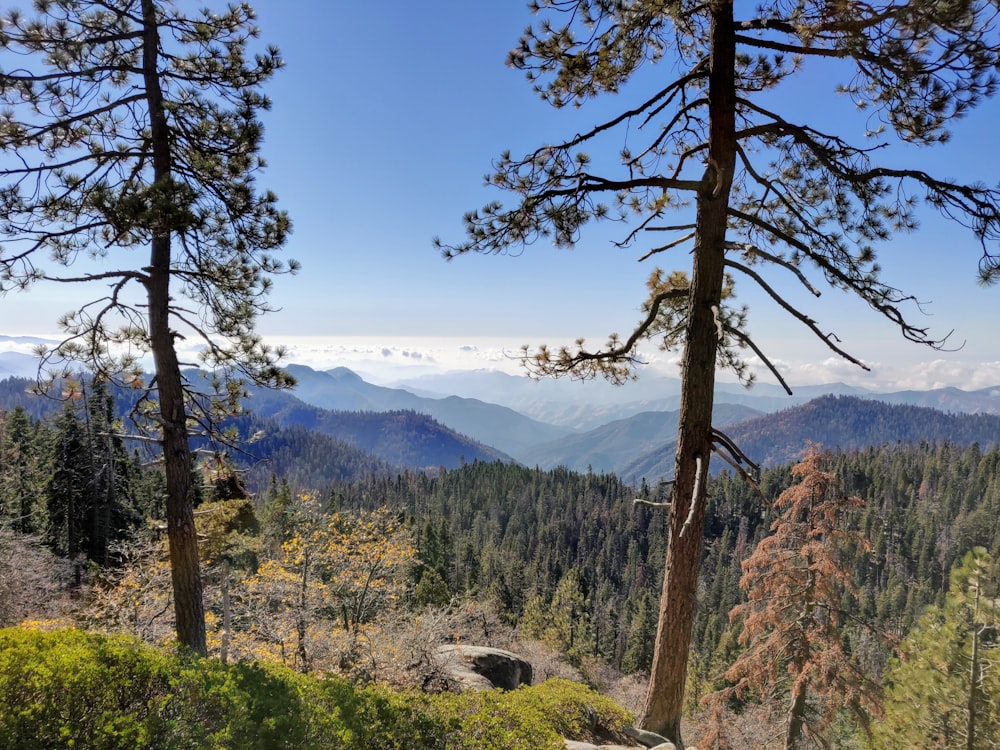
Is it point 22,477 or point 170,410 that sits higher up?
point 170,410

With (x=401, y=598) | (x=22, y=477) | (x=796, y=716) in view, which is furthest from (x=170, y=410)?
(x=22, y=477)

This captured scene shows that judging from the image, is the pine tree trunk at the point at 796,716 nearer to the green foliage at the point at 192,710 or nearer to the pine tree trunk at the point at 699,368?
the pine tree trunk at the point at 699,368

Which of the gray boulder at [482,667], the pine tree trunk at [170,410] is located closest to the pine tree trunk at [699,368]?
the pine tree trunk at [170,410]

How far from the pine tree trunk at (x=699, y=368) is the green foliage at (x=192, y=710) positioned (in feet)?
5.83

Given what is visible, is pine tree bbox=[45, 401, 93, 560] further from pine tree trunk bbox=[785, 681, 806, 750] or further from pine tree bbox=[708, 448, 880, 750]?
pine tree trunk bbox=[785, 681, 806, 750]

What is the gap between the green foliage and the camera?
3773 mm

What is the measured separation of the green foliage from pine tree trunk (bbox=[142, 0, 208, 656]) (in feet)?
3.49

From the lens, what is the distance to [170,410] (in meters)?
6.16

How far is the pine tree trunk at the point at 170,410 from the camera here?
5855mm

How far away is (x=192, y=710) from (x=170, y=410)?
3495mm

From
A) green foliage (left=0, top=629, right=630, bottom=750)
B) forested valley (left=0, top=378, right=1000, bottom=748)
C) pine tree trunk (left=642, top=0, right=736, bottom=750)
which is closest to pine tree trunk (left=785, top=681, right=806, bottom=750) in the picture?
forested valley (left=0, top=378, right=1000, bottom=748)

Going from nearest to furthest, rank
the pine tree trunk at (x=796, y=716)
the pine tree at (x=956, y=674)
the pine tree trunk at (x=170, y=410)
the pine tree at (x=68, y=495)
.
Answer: the pine tree trunk at (x=170, y=410) < the pine tree trunk at (x=796, y=716) < the pine tree at (x=956, y=674) < the pine tree at (x=68, y=495)

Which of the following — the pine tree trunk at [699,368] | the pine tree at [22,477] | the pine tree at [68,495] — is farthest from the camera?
the pine tree at [68,495]

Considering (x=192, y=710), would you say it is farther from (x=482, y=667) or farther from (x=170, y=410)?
(x=482, y=667)
